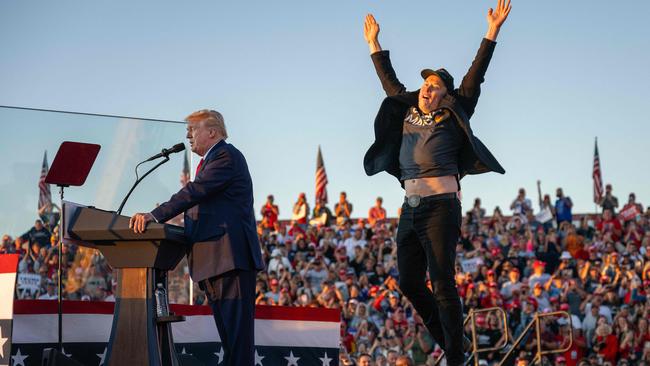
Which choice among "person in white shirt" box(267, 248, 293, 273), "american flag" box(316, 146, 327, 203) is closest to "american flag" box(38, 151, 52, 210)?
"person in white shirt" box(267, 248, 293, 273)

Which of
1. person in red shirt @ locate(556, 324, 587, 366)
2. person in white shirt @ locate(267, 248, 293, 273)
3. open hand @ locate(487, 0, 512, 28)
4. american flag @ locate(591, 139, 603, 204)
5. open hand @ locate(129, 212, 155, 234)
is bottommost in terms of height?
person in red shirt @ locate(556, 324, 587, 366)

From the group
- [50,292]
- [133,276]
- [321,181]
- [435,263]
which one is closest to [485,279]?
[50,292]

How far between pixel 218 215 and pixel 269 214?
18454 mm

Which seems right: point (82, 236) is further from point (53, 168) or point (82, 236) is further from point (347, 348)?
point (347, 348)

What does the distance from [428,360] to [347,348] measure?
1.79 meters

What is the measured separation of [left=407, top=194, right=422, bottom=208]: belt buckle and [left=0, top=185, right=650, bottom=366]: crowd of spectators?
114 inches

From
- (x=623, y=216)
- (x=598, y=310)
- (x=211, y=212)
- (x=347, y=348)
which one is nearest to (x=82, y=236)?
(x=211, y=212)

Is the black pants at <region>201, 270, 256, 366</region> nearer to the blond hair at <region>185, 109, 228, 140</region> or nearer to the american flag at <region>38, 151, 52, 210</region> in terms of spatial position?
the blond hair at <region>185, 109, 228, 140</region>

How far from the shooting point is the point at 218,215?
614cm

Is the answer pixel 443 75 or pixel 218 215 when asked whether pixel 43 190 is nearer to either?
pixel 218 215

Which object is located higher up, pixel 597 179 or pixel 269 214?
pixel 597 179

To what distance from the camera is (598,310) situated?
627 inches

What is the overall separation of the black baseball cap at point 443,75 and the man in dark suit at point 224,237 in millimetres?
1316

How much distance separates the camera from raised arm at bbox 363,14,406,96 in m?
6.92
